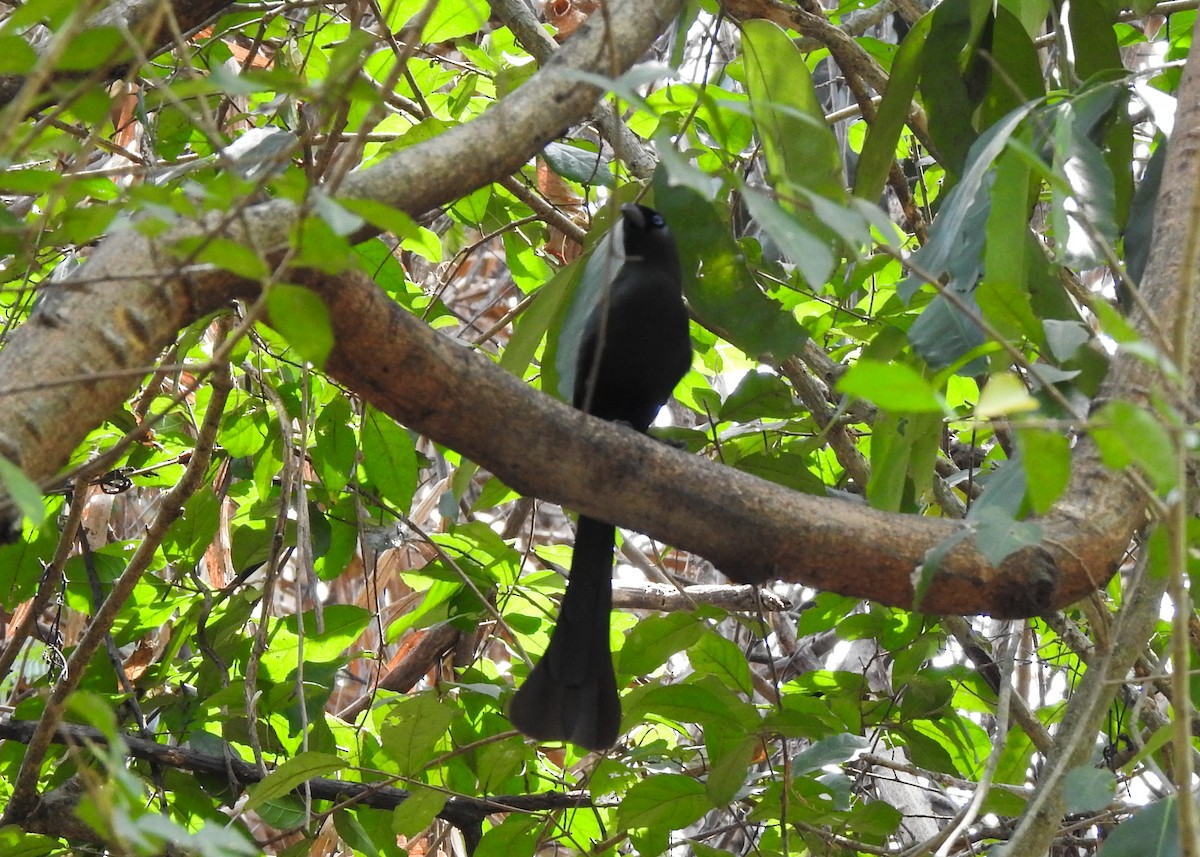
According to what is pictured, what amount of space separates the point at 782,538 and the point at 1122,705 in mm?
1498

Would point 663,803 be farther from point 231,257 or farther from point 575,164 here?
point 231,257

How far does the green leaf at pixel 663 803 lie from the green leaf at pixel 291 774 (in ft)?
1.71

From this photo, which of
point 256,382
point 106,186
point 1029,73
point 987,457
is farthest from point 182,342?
point 987,457

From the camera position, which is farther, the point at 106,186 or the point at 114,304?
the point at 106,186

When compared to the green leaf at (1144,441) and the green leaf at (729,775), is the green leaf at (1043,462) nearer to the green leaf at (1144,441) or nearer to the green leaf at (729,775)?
the green leaf at (1144,441)

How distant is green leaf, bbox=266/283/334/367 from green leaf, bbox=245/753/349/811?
3.84 feet

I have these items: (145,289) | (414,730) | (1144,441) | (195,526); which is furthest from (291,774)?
(1144,441)

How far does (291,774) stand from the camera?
6.47 feet

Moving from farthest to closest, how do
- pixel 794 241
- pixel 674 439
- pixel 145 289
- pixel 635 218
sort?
pixel 635 218, pixel 674 439, pixel 145 289, pixel 794 241

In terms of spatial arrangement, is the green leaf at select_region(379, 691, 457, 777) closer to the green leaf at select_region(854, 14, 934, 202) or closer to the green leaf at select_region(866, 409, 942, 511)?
the green leaf at select_region(866, 409, 942, 511)

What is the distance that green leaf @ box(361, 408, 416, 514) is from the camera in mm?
2514

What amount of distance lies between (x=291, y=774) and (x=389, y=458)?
75cm

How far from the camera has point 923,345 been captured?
167cm

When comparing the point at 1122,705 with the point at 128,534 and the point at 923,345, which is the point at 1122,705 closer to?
the point at 923,345
